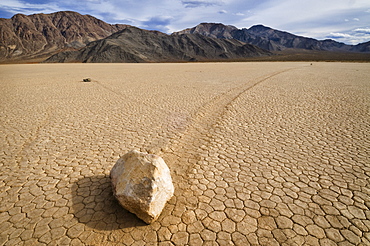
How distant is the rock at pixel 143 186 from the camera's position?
8.24 ft

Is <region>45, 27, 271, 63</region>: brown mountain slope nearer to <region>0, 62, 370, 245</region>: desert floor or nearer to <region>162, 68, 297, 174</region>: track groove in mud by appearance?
<region>162, 68, 297, 174</region>: track groove in mud

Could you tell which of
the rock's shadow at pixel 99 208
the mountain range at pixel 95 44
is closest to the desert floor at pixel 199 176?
the rock's shadow at pixel 99 208

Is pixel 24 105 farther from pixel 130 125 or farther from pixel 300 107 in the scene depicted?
pixel 300 107

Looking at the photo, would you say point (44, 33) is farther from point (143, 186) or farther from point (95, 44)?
point (143, 186)

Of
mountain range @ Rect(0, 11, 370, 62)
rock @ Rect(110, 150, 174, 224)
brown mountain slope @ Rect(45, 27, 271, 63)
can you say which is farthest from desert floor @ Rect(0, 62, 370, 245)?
brown mountain slope @ Rect(45, 27, 271, 63)

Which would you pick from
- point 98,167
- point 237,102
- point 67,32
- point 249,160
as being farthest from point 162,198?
point 67,32

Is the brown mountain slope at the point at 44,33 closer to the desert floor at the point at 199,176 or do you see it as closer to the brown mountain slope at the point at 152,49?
the brown mountain slope at the point at 152,49

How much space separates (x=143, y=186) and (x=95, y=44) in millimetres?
88321

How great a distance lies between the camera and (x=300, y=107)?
25.5 ft

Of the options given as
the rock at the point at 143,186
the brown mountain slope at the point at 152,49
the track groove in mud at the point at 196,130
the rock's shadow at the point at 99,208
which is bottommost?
the rock's shadow at the point at 99,208

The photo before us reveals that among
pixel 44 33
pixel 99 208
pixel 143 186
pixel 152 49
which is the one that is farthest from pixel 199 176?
pixel 44 33

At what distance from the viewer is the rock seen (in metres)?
2.51

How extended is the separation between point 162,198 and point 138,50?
3331 inches

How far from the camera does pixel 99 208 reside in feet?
9.21
